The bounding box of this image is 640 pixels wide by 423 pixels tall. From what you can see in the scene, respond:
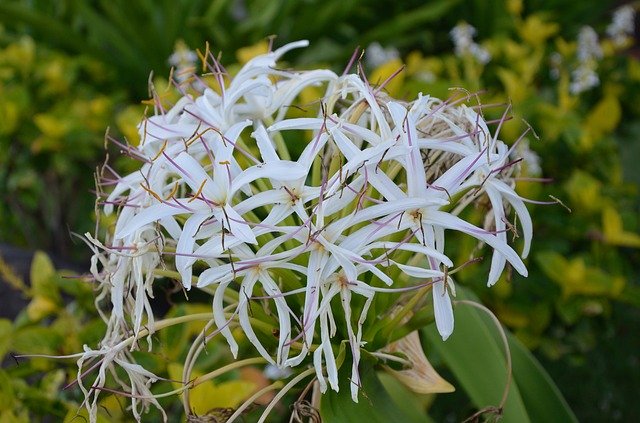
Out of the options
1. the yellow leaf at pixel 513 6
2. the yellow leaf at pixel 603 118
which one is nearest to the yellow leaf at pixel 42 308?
the yellow leaf at pixel 603 118

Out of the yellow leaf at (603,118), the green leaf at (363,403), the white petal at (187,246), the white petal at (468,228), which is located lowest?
the yellow leaf at (603,118)

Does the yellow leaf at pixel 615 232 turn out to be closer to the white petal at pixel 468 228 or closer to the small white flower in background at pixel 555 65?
the small white flower in background at pixel 555 65

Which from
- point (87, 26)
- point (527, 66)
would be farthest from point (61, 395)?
point (87, 26)

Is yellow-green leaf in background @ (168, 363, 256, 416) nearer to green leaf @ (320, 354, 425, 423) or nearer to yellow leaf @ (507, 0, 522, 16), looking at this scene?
green leaf @ (320, 354, 425, 423)

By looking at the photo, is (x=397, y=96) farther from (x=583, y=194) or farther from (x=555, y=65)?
(x=555, y=65)

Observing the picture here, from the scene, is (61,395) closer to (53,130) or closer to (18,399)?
(18,399)

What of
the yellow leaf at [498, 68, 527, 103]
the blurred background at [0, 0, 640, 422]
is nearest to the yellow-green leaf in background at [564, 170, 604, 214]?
the blurred background at [0, 0, 640, 422]

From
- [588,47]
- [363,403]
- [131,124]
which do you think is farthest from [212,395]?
[588,47]
